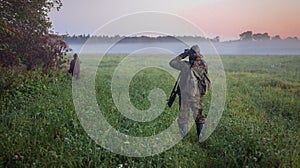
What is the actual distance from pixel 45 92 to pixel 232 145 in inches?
280

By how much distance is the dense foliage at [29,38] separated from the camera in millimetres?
10392

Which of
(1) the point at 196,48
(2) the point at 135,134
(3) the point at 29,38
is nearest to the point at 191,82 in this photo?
(1) the point at 196,48

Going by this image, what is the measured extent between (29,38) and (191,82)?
11021mm

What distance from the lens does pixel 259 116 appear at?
24.9 feet

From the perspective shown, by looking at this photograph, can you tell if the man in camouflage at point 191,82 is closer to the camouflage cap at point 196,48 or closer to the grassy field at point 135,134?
the camouflage cap at point 196,48

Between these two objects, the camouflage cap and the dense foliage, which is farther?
the dense foliage

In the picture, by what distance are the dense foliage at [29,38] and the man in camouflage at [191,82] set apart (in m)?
7.32

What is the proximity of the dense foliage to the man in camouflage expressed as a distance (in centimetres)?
732

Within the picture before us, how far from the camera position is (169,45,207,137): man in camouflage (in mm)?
5793

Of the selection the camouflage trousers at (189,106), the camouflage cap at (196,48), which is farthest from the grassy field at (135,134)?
the camouflage cap at (196,48)

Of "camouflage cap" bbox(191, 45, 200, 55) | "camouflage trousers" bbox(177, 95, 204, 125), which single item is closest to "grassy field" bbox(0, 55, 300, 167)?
"camouflage trousers" bbox(177, 95, 204, 125)

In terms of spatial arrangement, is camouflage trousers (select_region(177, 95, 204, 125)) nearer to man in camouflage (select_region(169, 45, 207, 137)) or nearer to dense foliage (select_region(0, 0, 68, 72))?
man in camouflage (select_region(169, 45, 207, 137))

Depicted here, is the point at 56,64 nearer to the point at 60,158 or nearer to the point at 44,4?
the point at 44,4

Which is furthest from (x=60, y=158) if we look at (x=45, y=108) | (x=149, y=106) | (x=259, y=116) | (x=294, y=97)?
(x=294, y=97)
